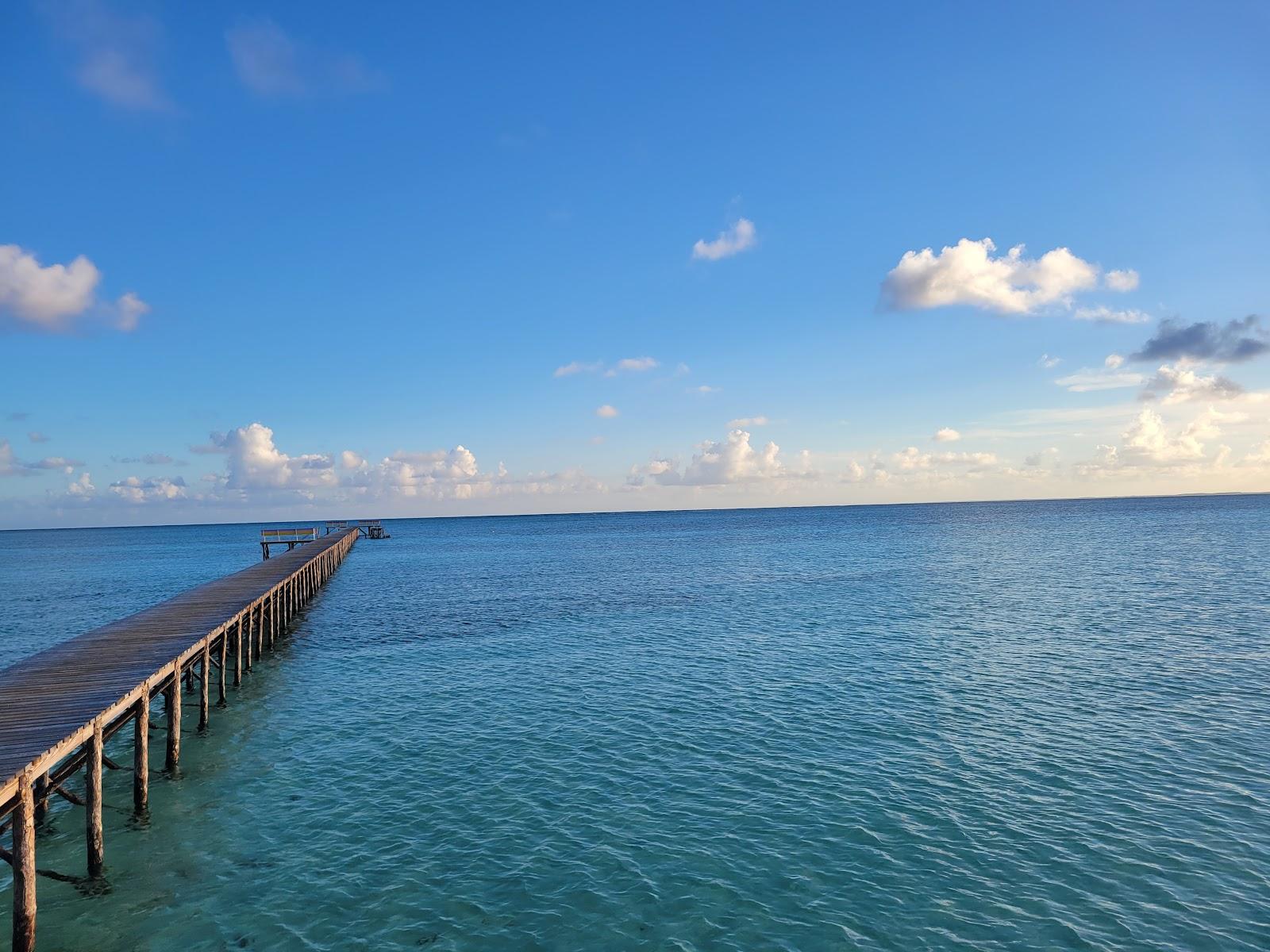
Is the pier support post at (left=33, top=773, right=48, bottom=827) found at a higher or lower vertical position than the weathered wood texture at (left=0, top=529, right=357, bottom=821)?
lower

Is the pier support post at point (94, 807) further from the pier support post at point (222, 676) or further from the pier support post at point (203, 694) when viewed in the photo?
the pier support post at point (222, 676)

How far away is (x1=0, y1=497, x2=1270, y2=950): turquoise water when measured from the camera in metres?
9.59

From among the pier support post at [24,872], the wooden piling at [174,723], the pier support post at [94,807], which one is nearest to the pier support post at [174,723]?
the wooden piling at [174,723]

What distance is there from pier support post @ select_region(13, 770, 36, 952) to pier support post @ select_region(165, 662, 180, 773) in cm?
641

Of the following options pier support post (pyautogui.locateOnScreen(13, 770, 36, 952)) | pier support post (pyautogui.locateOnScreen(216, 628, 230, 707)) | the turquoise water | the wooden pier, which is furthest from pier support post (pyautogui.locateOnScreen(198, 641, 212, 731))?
pier support post (pyautogui.locateOnScreen(13, 770, 36, 952))

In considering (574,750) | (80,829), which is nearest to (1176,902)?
(574,750)

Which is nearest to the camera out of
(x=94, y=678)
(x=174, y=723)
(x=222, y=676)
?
(x=94, y=678)

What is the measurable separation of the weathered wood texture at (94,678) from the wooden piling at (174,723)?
4 cm

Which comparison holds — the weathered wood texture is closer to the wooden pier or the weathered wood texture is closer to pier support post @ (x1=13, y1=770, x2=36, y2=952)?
the wooden pier

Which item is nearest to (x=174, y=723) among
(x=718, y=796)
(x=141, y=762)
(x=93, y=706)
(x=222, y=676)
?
(x=141, y=762)

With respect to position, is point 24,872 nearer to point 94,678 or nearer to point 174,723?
point 94,678

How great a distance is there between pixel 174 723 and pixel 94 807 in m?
4.87

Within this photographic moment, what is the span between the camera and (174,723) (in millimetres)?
15969

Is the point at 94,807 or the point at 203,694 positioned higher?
the point at 94,807
